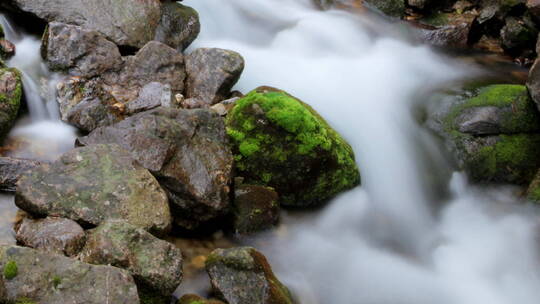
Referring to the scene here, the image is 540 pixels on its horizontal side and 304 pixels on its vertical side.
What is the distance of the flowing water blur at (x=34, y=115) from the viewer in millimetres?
5973

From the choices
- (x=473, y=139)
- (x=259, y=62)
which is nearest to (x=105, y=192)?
(x=259, y=62)

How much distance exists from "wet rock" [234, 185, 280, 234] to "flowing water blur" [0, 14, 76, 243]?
2.34 metres

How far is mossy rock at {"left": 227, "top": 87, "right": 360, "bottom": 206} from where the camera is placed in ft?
20.4

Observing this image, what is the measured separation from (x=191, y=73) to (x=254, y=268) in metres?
4.00

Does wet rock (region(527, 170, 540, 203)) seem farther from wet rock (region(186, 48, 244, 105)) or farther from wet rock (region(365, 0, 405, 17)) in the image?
wet rock (region(365, 0, 405, 17))

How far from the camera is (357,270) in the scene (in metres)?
5.76

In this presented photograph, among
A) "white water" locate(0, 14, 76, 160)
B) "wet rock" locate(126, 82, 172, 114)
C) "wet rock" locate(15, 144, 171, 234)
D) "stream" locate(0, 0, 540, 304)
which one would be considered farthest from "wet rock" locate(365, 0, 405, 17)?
"wet rock" locate(15, 144, 171, 234)

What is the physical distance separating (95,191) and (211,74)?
128 inches

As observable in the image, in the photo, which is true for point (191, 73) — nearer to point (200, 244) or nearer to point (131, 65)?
point (131, 65)

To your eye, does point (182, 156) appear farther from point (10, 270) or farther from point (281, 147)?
point (10, 270)

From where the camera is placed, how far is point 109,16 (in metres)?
7.87

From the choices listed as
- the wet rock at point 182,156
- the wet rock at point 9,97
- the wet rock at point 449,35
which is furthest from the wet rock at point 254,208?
the wet rock at point 449,35

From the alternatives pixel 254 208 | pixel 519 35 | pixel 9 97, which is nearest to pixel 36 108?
pixel 9 97

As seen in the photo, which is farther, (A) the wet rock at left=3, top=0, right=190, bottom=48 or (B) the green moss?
(A) the wet rock at left=3, top=0, right=190, bottom=48
